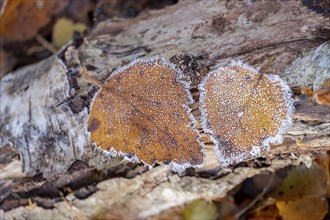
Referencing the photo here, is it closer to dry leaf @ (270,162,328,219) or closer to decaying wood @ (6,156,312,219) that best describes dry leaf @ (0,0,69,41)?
decaying wood @ (6,156,312,219)

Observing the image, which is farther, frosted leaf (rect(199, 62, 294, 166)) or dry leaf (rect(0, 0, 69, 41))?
dry leaf (rect(0, 0, 69, 41))

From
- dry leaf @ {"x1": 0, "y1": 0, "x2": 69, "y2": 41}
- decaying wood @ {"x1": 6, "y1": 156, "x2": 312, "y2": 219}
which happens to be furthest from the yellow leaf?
dry leaf @ {"x1": 0, "y1": 0, "x2": 69, "y2": 41}

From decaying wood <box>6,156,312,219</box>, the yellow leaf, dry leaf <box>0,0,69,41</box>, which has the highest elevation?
dry leaf <box>0,0,69,41</box>

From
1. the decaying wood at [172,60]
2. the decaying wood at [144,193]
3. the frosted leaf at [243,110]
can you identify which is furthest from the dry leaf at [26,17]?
the frosted leaf at [243,110]

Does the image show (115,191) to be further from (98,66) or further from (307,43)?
(307,43)

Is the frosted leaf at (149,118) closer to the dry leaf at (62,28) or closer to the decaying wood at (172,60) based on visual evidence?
the decaying wood at (172,60)

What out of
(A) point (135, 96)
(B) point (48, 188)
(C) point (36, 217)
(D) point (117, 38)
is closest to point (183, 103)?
(A) point (135, 96)

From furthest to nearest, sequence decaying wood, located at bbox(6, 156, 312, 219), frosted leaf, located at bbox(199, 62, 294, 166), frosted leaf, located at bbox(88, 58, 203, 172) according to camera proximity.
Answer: decaying wood, located at bbox(6, 156, 312, 219), frosted leaf, located at bbox(88, 58, 203, 172), frosted leaf, located at bbox(199, 62, 294, 166)
